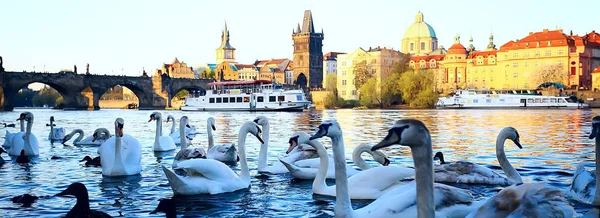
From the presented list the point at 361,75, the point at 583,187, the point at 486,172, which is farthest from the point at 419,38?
the point at 583,187

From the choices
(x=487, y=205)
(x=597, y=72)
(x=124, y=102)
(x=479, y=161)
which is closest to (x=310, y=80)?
(x=124, y=102)

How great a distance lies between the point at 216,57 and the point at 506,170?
613 ft

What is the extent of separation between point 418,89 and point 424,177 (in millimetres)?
81187

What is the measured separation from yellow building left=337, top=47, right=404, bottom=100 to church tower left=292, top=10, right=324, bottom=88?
15384 mm

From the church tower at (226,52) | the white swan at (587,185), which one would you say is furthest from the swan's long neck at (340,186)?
the church tower at (226,52)

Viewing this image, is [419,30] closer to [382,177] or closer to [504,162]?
[504,162]

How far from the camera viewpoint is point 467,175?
9648mm

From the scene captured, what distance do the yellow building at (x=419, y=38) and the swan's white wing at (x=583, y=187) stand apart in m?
133

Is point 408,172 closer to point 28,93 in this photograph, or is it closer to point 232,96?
point 232,96

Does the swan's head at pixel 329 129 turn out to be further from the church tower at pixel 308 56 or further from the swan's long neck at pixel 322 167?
the church tower at pixel 308 56

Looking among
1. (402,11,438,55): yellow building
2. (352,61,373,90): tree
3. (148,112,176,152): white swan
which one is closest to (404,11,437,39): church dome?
(402,11,438,55): yellow building

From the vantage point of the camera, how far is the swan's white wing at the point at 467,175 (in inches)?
374

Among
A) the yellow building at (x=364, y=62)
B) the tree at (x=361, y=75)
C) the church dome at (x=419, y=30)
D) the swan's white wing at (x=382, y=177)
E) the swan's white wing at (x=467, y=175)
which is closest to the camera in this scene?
the swan's white wing at (x=382, y=177)

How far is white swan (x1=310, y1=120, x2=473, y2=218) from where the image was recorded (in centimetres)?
389
